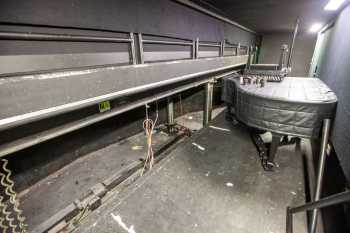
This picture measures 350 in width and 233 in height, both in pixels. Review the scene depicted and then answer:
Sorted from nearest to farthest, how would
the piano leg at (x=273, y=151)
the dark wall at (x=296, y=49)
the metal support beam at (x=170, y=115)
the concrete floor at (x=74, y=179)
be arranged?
the piano leg at (x=273, y=151), the concrete floor at (x=74, y=179), the metal support beam at (x=170, y=115), the dark wall at (x=296, y=49)

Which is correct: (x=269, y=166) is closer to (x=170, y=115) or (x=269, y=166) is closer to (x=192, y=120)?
(x=170, y=115)

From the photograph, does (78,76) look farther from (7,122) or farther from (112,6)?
(112,6)

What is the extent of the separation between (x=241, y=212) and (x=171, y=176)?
716 mm

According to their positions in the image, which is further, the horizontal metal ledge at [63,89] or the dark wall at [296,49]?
the dark wall at [296,49]

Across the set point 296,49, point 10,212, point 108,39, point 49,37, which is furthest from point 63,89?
point 296,49

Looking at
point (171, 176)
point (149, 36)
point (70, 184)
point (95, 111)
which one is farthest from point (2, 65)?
point (70, 184)

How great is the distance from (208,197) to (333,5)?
3.32 metres

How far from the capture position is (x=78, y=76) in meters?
0.92

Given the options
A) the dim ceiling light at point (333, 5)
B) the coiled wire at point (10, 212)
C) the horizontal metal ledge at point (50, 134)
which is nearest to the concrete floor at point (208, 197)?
the coiled wire at point (10, 212)

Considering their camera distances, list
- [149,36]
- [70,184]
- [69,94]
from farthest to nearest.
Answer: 1. [70,184]
2. [149,36]
3. [69,94]

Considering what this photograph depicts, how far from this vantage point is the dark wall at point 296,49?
602 cm

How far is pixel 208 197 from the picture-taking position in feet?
4.75

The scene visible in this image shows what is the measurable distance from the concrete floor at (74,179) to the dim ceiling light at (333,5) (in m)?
3.37

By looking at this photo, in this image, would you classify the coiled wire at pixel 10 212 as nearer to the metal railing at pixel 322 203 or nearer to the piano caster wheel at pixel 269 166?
the metal railing at pixel 322 203
